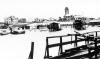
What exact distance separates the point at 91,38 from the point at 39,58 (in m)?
3.35

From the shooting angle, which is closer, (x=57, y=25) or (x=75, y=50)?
(x=75, y=50)

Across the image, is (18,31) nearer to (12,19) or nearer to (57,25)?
(57,25)

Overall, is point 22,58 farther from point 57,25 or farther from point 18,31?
point 57,25

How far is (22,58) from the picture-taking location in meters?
10.2

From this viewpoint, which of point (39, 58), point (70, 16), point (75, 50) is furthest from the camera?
point (70, 16)

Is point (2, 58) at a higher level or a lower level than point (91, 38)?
lower

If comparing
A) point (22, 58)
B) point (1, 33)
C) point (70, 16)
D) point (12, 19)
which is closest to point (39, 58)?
point (22, 58)

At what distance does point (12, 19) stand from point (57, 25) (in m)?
106

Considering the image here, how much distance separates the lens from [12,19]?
14512 centimetres

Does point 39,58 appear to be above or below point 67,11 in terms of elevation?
below

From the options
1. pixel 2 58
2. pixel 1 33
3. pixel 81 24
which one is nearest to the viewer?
pixel 2 58

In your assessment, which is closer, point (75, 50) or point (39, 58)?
point (75, 50)

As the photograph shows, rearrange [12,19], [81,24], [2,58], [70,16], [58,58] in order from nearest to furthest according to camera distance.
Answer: [58,58] < [2,58] < [81,24] < [70,16] < [12,19]

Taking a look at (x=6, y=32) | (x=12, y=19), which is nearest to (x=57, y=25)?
(x=6, y=32)
